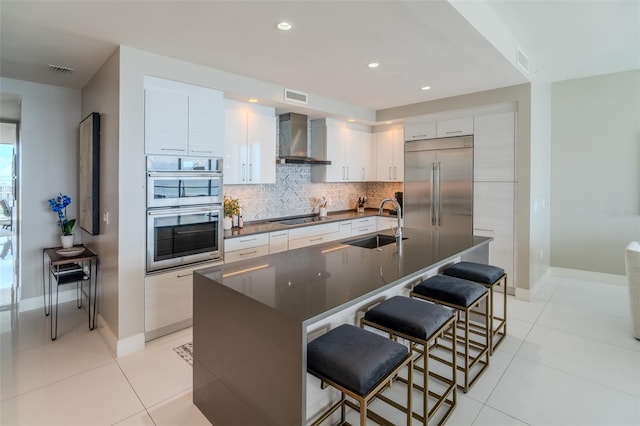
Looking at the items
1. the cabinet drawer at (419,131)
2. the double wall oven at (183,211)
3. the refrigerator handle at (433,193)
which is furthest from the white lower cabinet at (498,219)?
the double wall oven at (183,211)

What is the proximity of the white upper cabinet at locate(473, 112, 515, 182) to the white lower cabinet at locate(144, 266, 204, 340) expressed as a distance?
3.85 meters

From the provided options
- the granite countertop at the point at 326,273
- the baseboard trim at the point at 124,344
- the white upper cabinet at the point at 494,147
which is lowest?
the baseboard trim at the point at 124,344

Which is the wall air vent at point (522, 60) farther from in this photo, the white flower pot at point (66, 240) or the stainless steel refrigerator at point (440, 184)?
the white flower pot at point (66, 240)

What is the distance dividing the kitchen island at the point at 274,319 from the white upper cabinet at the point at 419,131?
292 centimetres

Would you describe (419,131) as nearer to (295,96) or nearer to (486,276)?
(295,96)

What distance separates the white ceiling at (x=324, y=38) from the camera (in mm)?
2240

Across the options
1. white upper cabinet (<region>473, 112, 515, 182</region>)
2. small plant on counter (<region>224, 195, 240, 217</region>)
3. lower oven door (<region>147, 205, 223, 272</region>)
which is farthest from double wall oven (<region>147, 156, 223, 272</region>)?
white upper cabinet (<region>473, 112, 515, 182</region>)

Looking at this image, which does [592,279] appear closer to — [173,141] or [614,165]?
[614,165]

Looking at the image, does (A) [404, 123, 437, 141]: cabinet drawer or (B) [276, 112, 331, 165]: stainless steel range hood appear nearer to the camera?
(B) [276, 112, 331, 165]: stainless steel range hood

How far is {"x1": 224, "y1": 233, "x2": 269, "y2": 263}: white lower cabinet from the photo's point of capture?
12.0 feet

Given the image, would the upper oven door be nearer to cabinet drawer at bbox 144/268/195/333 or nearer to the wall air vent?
cabinet drawer at bbox 144/268/195/333

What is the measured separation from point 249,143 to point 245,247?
1.29m

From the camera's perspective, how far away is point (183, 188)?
3.22m

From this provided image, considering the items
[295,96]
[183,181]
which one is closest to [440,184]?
[295,96]
